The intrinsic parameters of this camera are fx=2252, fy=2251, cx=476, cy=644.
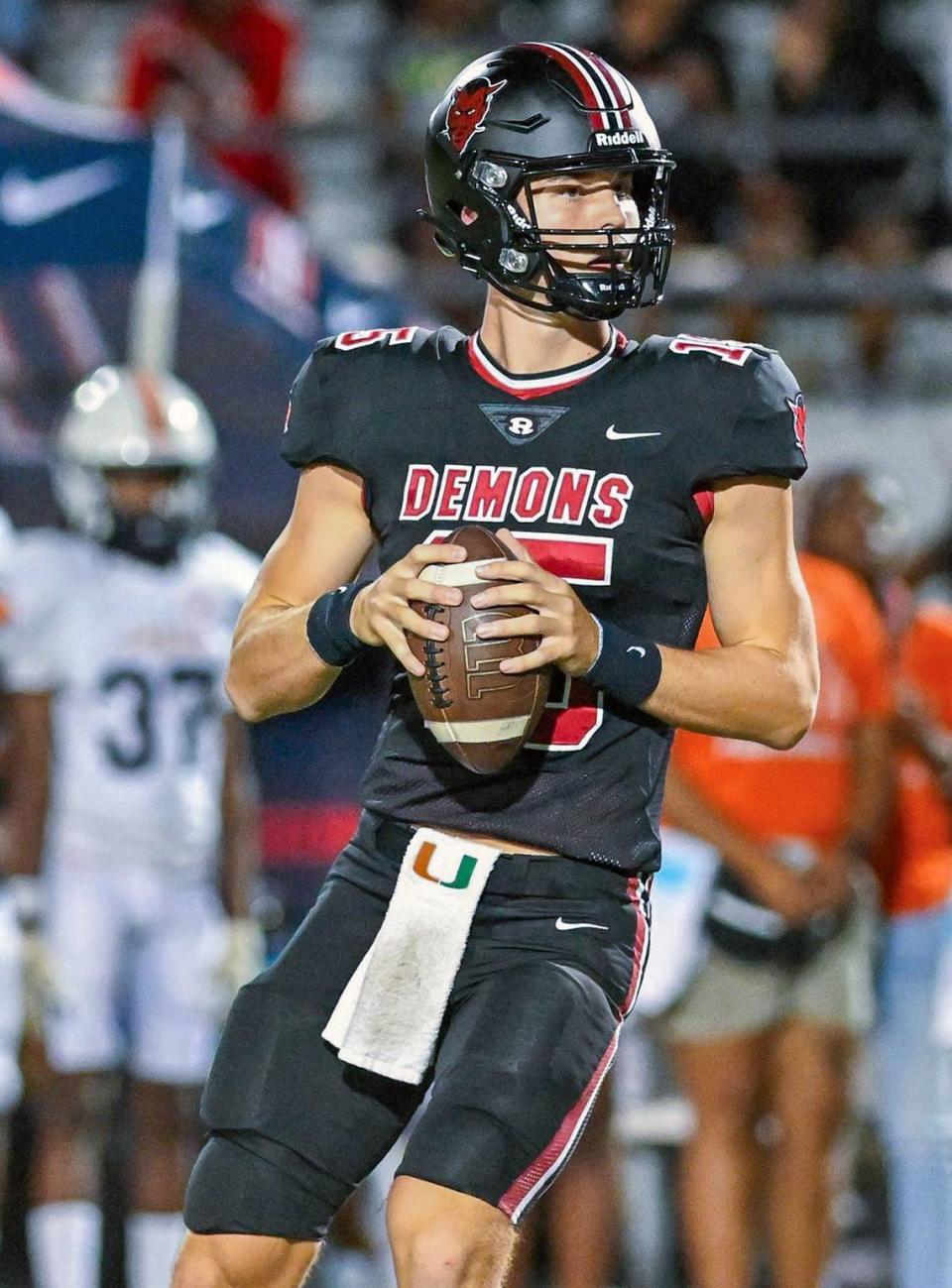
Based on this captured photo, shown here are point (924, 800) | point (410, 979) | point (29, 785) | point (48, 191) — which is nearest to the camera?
point (410, 979)

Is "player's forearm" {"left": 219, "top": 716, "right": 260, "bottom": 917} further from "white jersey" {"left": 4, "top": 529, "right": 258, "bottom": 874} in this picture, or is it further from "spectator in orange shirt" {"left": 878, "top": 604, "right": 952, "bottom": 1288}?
"spectator in orange shirt" {"left": 878, "top": 604, "right": 952, "bottom": 1288}

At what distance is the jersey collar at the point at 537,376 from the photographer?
2932 millimetres

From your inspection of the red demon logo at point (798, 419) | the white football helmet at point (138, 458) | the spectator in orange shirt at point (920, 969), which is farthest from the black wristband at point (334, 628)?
the white football helmet at point (138, 458)

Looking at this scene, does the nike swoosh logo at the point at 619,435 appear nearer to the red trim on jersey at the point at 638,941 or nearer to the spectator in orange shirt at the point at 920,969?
the red trim on jersey at the point at 638,941

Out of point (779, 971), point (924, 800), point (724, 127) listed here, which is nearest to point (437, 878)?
point (779, 971)

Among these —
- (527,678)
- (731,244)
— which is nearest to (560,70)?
(527,678)

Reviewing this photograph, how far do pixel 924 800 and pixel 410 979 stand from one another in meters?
2.51

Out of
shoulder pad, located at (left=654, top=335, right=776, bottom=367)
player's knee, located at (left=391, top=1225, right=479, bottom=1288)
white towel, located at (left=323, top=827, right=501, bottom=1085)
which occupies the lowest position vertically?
player's knee, located at (left=391, top=1225, right=479, bottom=1288)

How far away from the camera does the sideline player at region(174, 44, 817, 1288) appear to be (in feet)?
8.89

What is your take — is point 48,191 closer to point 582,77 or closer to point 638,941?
point 582,77

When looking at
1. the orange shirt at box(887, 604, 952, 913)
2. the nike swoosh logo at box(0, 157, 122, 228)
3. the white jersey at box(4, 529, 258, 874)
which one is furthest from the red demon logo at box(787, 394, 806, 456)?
the nike swoosh logo at box(0, 157, 122, 228)

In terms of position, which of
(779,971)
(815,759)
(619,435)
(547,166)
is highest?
(547,166)

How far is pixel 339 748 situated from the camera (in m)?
6.16

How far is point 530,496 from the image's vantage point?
2.85m
